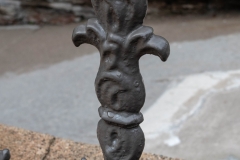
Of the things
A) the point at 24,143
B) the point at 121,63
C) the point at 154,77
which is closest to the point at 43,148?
the point at 24,143

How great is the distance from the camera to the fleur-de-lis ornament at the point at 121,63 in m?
1.07

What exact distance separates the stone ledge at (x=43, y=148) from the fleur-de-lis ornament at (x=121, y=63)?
0.55 m

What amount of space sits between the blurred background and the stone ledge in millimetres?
1323

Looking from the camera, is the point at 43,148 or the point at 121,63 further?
the point at 43,148

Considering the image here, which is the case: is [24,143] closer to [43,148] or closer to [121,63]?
[43,148]

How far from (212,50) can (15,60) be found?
2.30 metres

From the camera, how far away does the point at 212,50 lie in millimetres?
4559

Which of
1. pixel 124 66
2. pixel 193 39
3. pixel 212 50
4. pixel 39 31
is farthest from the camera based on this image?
pixel 39 31

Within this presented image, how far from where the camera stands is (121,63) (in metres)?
1.13

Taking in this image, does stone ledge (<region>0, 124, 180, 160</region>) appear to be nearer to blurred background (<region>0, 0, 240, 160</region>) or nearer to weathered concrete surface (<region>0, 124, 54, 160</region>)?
weathered concrete surface (<region>0, 124, 54, 160</region>)

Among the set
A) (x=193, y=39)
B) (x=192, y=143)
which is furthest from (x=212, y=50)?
(x=192, y=143)

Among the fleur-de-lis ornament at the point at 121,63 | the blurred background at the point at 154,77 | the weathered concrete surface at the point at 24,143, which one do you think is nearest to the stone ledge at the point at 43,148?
the weathered concrete surface at the point at 24,143

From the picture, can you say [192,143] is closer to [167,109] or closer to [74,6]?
[167,109]

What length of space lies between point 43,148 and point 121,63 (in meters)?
0.85
